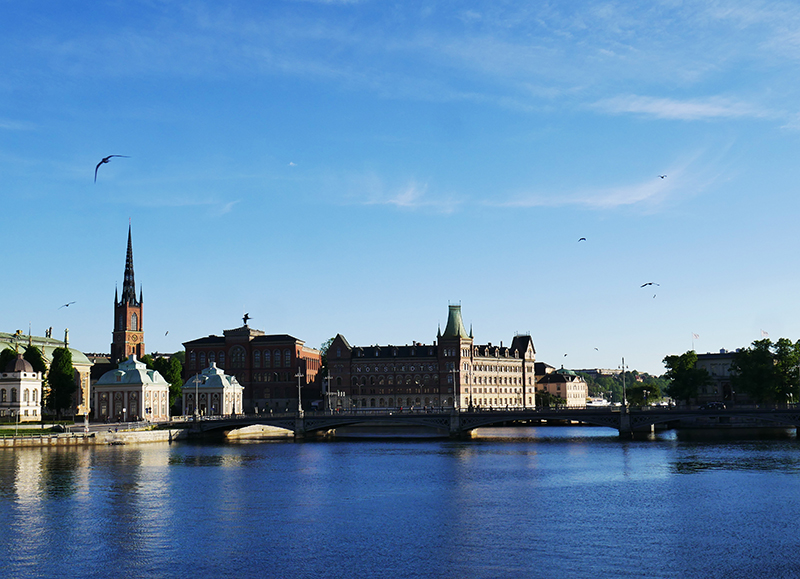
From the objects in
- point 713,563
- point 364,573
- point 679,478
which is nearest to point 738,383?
point 679,478

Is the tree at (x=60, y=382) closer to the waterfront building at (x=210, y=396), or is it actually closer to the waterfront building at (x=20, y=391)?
the waterfront building at (x=20, y=391)

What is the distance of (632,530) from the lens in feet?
163

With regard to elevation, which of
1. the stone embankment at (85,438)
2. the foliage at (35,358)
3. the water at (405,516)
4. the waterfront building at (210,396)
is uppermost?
the foliage at (35,358)

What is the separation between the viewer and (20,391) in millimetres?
140250

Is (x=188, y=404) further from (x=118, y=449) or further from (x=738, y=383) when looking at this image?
(x=738, y=383)

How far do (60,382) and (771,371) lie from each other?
385ft

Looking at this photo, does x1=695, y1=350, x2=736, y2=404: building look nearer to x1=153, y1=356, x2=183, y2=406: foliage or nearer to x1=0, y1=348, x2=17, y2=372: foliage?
x1=153, y1=356, x2=183, y2=406: foliage

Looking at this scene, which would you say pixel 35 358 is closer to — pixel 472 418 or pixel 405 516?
pixel 472 418

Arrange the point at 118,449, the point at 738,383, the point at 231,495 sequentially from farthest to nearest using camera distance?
1. the point at 738,383
2. the point at 118,449
3. the point at 231,495

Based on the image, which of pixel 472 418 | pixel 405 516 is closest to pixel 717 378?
pixel 472 418

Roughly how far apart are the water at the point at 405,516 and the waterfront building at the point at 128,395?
52.7 meters

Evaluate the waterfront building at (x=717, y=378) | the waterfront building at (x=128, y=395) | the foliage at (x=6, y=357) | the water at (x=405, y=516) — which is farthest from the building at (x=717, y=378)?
the foliage at (x=6, y=357)

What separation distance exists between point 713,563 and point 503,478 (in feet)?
109

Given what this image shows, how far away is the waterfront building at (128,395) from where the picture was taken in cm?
14688
